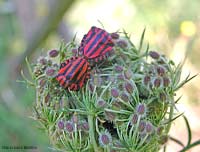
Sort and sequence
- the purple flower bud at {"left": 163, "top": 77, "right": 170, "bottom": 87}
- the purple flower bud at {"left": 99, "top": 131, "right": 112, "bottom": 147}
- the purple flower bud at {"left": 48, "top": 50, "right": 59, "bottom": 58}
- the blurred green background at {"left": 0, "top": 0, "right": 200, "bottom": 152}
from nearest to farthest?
1. the purple flower bud at {"left": 99, "top": 131, "right": 112, "bottom": 147}
2. the purple flower bud at {"left": 163, "top": 77, "right": 170, "bottom": 87}
3. the purple flower bud at {"left": 48, "top": 50, "right": 59, "bottom": 58}
4. the blurred green background at {"left": 0, "top": 0, "right": 200, "bottom": 152}

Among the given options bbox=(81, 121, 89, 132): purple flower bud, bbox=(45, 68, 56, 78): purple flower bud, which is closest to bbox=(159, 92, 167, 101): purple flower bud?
bbox=(81, 121, 89, 132): purple flower bud

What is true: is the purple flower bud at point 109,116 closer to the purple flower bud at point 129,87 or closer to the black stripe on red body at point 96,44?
the purple flower bud at point 129,87

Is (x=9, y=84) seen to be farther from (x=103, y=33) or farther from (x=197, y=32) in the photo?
(x=103, y=33)

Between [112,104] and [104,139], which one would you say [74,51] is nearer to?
[112,104]

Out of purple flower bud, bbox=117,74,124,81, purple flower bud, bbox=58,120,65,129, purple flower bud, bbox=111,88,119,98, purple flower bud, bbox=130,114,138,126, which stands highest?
purple flower bud, bbox=117,74,124,81

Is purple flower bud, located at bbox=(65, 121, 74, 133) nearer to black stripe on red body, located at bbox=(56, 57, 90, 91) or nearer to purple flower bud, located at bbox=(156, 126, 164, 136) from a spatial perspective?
black stripe on red body, located at bbox=(56, 57, 90, 91)

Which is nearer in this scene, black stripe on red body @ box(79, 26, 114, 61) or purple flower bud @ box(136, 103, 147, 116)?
purple flower bud @ box(136, 103, 147, 116)

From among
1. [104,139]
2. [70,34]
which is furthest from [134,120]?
[70,34]

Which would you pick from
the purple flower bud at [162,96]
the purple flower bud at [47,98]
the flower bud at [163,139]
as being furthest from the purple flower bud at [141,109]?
the purple flower bud at [47,98]
